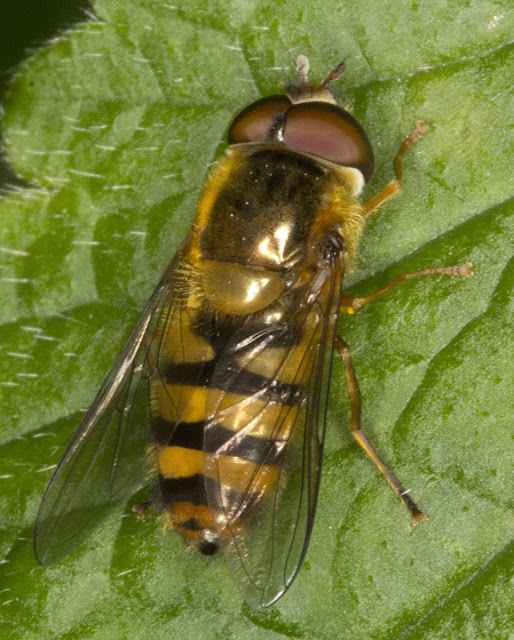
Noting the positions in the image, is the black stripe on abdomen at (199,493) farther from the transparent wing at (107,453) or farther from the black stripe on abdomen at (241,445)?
the transparent wing at (107,453)

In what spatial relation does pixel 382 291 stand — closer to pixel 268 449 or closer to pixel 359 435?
pixel 359 435

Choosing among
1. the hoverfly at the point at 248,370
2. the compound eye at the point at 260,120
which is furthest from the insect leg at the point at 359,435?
the compound eye at the point at 260,120

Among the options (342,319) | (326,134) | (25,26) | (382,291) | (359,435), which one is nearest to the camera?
(326,134)

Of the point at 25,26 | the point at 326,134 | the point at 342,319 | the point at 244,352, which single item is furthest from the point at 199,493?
the point at 25,26

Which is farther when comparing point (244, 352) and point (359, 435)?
point (359, 435)

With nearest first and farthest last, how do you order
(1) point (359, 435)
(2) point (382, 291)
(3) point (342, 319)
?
(1) point (359, 435) → (2) point (382, 291) → (3) point (342, 319)

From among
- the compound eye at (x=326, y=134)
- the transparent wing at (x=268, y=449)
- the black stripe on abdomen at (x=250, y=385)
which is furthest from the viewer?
the compound eye at (x=326, y=134)
